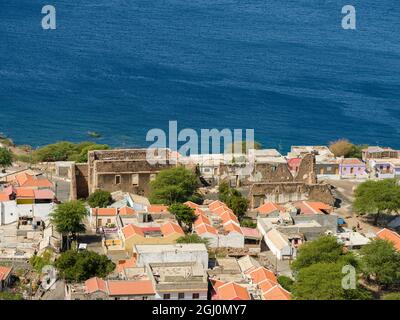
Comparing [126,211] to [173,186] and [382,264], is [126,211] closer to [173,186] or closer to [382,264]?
[173,186]

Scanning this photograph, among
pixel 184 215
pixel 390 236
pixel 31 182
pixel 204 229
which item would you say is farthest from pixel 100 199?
pixel 390 236

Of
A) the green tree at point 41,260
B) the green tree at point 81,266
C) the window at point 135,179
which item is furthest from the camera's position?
the window at point 135,179

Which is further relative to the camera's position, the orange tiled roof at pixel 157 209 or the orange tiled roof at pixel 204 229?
the orange tiled roof at pixel 157 209

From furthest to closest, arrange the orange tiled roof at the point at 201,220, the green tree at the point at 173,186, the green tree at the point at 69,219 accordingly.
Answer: the green tree at the point at 173,186
the orange tiled roof at the point at 201,220
the green tree at the point at 69,219

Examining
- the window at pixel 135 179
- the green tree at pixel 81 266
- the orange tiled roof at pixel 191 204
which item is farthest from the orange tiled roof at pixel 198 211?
the green tree at pixel 81 266

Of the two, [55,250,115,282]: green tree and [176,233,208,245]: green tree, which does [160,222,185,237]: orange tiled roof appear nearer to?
[176,233,208,245]: green tree

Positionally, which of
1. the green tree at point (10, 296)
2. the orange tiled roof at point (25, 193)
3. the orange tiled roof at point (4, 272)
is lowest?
the green tree at point (10, 296)

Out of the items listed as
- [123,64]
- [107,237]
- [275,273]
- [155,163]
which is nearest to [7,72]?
[123,64]

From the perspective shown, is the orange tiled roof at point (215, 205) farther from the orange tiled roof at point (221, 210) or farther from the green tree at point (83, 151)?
the green tree at point (83, 151)

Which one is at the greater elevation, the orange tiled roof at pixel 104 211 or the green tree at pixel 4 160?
the green tree at pixel 4 160
